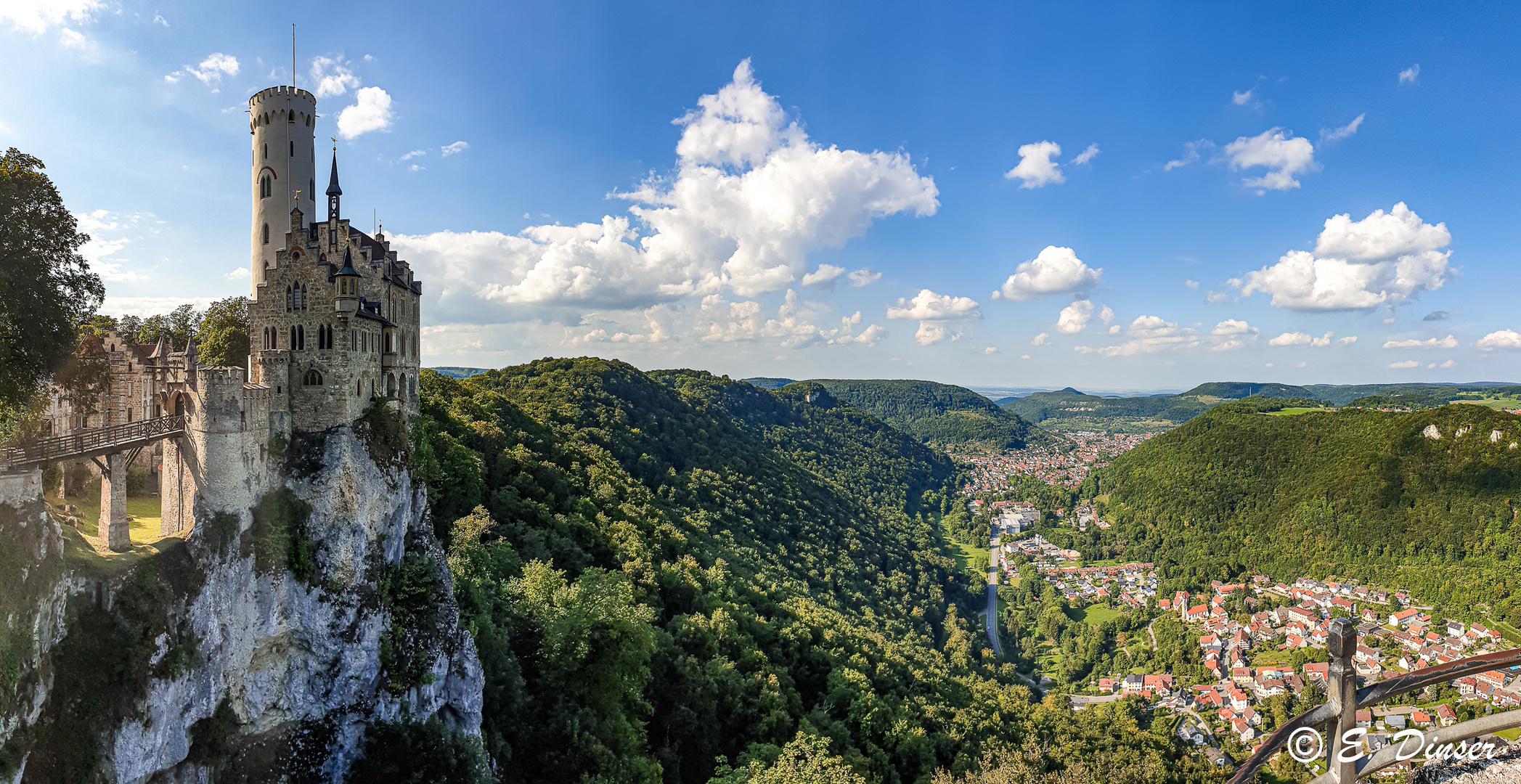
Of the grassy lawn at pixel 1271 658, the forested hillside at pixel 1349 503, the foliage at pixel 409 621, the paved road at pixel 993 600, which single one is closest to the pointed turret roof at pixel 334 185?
the foliage at pixel 409 621

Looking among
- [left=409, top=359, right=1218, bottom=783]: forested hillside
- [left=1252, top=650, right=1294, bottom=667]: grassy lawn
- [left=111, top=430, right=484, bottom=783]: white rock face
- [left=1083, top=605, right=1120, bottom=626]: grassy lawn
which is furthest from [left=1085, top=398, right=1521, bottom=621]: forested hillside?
[left=111, top=430, right=484, bottom=783]: white rock face

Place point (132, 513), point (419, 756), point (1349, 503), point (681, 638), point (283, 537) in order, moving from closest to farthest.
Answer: point (283, 537), point (132, 513), point (419, 756), point (681, 638), point (1349, 503)

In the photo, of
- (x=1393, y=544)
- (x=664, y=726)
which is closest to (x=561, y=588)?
(x=664, y=726)

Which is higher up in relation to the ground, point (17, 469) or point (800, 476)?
point (17, 469)

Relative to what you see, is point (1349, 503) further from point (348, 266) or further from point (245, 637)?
point (245, 637)

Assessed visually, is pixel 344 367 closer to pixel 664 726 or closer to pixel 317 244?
pixel 317 244

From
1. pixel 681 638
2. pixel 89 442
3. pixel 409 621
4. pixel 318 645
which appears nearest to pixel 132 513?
pixel 89 442
